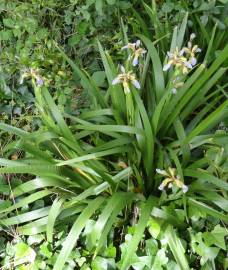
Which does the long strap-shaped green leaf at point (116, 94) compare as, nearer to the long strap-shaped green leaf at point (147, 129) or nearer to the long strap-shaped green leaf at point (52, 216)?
the long strap-shaped green leaf at point (147, 129)

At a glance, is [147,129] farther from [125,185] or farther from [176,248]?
[176,248]

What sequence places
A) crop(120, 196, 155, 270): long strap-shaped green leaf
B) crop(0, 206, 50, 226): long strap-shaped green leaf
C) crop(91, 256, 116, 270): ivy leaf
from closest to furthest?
crop(120, 196, 155, 270): long strap-shaped green leaf
crop(91, 256, 116, 270): ivy leaf
crop(0, 206, 50, 226): long strap-shaped green leaf

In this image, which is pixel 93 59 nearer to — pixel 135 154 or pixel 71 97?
pixel 71 97

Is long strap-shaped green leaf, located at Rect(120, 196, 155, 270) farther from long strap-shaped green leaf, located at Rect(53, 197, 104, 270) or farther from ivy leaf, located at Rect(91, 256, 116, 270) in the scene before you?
long strap-shaped green leaf, located at Rect(53, 197, 104, 270)

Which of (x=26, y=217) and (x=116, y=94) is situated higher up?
(x=116, y=94)

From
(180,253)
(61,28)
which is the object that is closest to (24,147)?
(180,253)

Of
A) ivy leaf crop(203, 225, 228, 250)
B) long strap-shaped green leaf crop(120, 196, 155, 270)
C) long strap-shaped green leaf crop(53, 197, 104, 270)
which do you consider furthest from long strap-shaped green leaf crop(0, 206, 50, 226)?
ivy leaf crop(203, 225, 228, 250)

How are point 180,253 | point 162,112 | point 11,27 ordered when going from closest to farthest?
point 180,253
point 162,112
point 11,27

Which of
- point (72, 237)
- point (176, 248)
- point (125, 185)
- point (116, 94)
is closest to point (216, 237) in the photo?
point (176, 248)
